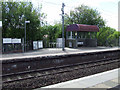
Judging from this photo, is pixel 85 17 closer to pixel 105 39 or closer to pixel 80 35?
pixel 105 39

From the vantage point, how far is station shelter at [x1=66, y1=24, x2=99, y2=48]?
26828 millimetres

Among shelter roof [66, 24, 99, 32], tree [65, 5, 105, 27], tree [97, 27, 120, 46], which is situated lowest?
tree [97, 27, 120, 46]

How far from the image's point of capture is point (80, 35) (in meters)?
30.0

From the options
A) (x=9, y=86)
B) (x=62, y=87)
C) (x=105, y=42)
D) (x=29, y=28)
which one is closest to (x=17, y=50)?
(x=29, y=28)

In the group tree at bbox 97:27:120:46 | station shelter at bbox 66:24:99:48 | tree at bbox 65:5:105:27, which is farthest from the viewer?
tree at bbox 65:5:105:27

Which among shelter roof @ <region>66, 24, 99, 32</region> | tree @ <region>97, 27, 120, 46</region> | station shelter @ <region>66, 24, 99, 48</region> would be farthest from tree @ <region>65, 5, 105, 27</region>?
shelter roof @ <region>66, 24, 99, 32</region>

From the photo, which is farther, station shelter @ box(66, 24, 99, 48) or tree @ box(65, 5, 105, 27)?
tree @ box(65, 5, 105, 27)

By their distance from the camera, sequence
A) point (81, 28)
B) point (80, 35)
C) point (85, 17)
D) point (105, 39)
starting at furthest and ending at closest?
point (85, 17) → point (105, 39) → point (80, 35) → point (81, 28)

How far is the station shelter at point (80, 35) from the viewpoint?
88.0 ft

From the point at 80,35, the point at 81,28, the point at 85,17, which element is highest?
the point at 85,17

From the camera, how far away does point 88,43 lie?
101ft

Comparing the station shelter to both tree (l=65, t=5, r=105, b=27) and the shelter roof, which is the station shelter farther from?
tree (l=65, t=5, r=105, b=27)

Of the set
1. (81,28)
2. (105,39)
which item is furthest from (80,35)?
(105,39)

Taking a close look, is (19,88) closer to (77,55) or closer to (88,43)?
(77,55)
